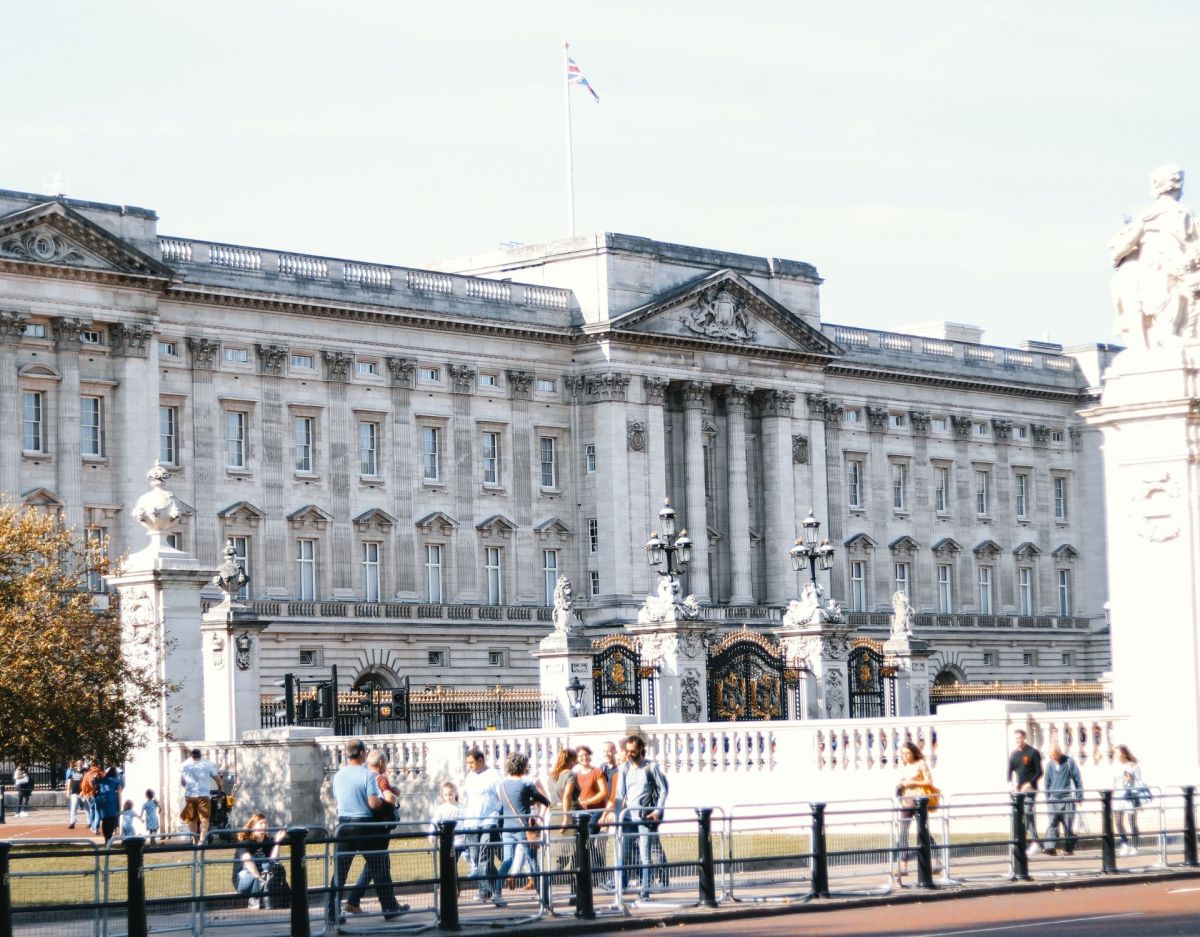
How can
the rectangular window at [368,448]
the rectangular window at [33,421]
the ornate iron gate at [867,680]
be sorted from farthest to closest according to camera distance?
the rectangular window at [368,448]
the rectangular window at [33,421]
the ornate iron gate at [867,680]

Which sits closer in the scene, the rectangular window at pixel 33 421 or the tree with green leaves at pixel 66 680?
the tree with green leaves at pixel 66 680

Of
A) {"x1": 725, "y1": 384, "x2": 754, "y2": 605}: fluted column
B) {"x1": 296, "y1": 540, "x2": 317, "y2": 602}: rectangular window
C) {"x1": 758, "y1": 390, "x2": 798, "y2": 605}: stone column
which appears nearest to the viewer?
{"x1": 296, "y1": 540, "x2": 317, "y2": 602}: rectangular window

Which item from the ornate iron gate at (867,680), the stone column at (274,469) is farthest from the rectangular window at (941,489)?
the ornate iron gate at (867,680)

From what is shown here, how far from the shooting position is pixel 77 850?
2309 centimetres

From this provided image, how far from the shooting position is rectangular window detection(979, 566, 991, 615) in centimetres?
11250

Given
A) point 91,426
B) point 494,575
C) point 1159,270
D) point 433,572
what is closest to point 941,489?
point 494,575

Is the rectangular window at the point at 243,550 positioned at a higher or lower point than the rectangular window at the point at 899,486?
lower

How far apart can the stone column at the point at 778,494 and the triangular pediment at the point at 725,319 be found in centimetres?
214

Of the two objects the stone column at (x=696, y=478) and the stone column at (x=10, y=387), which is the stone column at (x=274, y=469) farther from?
the stone column at (x=696, y=478)

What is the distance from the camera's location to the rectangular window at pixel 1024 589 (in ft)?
376

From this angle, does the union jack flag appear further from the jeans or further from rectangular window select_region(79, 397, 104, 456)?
the jeans

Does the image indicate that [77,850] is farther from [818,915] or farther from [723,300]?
[723,300]

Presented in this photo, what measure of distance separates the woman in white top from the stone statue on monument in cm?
508

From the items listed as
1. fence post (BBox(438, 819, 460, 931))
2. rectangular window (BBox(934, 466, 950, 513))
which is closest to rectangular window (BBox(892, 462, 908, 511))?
rectangular window (BBox(934, 466, 950, 513))
